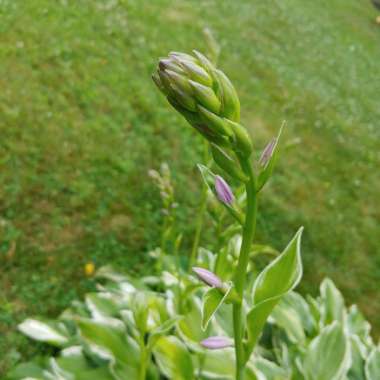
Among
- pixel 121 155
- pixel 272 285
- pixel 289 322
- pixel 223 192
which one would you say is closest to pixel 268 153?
pixel 223 192

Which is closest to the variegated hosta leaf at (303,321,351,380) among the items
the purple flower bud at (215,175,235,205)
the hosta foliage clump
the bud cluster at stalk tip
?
the hosta foliage clump

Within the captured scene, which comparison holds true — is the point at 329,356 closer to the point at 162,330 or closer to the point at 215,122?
the point at 162,330

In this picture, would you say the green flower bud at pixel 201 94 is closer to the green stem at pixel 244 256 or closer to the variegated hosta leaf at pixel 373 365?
the green stem at pixel 244 256

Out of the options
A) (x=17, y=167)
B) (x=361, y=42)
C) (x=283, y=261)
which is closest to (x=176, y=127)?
(x=17, y=167)

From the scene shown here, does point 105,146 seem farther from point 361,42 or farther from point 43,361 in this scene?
point 361,42

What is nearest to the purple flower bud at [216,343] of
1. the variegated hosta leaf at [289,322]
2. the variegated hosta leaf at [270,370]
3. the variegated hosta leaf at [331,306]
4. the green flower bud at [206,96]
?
the green flower bud at [206,96]
